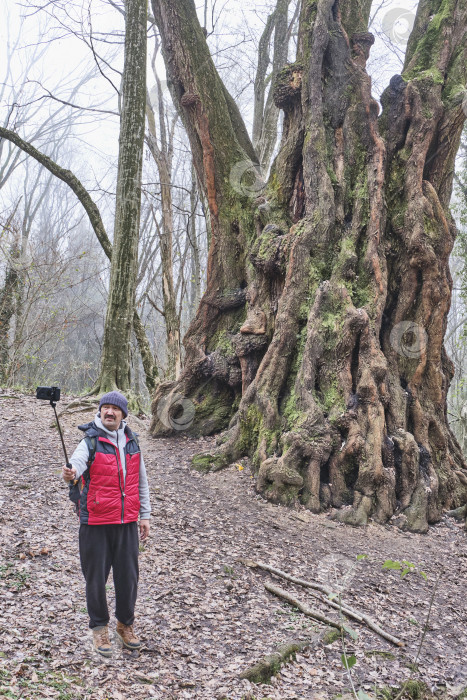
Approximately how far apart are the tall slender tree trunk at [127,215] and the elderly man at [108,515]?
5.66m

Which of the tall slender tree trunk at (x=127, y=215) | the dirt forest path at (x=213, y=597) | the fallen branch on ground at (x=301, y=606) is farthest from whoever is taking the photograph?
the tall slender tree trunk at (x=127, y=215)

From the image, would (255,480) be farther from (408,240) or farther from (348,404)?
(408,240)

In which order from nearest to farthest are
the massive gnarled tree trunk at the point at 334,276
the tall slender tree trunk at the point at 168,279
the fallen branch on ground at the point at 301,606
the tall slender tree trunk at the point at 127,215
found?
the fallen branch on ground at the point at 301,606, the massive gnarled tree trunk at the point at 334,276, the tall slender tree trunk at the point at 127,215, the tall slender tree trunk at the point at 168,279

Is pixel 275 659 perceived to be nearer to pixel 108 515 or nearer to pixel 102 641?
pixel 102 641

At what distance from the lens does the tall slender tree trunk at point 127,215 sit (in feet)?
29.2

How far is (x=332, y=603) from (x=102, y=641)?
1.90 metres

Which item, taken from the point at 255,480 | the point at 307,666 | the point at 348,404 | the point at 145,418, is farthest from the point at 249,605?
the point at 145,418

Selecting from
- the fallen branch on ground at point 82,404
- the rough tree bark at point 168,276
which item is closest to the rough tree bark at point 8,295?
the rough tree bark at point 168,276

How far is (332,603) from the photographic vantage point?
4.31m

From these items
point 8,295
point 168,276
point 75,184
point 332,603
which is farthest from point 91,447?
point 8,295

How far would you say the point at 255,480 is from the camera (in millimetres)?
6309

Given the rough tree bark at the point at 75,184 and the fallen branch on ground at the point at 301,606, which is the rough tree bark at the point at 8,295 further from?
the fallen branch on ground at the point at 301,606

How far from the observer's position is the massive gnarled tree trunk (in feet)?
20.3

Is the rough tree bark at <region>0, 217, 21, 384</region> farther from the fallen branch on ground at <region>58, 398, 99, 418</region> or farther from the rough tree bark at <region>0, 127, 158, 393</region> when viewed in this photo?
the fallen branch on ground at <region>58, 398, 99, 418</region>
